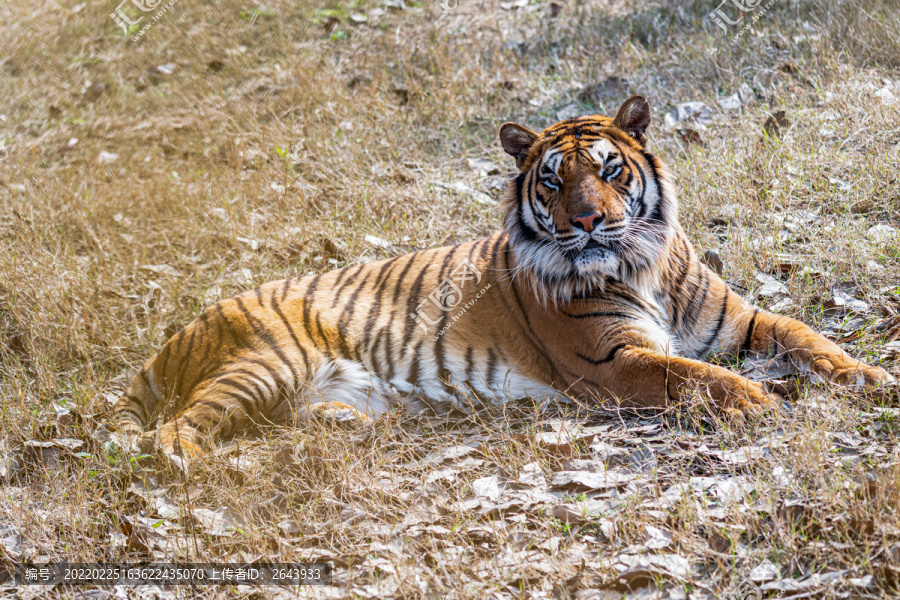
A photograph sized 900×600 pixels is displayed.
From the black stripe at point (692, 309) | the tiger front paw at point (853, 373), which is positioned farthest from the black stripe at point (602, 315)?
the tiger front paw at point (853, 373)

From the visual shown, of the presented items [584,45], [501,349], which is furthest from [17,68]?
[501,349]

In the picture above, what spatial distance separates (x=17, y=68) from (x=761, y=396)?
10.2m

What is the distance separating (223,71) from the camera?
8.57 meters

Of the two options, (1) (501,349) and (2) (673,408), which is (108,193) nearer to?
(1) (501,349)

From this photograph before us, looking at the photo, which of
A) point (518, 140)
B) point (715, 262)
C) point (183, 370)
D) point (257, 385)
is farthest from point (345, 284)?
point (715, 262)

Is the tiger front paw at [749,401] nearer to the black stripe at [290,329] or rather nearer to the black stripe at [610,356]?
the black stripe at [610,356]

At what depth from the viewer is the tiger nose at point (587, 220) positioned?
137 inches

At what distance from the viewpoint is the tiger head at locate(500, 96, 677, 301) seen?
11.6 ft

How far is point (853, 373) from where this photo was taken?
2.95 m
